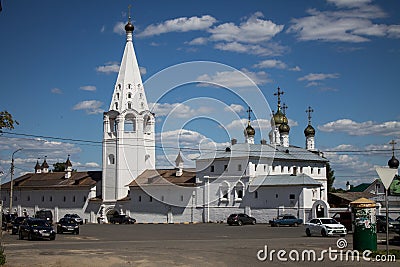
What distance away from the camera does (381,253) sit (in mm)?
23031

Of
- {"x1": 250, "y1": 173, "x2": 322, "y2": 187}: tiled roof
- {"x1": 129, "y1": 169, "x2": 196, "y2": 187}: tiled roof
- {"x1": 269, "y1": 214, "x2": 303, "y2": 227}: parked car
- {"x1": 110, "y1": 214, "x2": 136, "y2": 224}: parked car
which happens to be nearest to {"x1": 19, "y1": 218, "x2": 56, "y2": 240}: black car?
{"x1": 269, "y1": 214, "x2": 303, "y2": 227}: parked car

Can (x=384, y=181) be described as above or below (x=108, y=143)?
below

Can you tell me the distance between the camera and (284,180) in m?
72.4

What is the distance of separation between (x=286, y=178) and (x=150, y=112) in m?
26.5

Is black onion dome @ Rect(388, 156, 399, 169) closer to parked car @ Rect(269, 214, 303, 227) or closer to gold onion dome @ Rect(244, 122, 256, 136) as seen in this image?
parked car @ Rect(269, 214, 303, 227)

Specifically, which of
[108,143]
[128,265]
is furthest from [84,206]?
[128,265]

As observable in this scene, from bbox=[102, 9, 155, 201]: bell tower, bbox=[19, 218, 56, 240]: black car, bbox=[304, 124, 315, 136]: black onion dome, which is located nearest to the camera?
bbox=[19, 218, 56, 240]: black car

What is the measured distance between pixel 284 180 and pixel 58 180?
43729mm

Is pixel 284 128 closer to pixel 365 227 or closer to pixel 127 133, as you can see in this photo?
pixel 127 133

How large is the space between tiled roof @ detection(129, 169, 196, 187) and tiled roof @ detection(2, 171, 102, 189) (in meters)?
10.2

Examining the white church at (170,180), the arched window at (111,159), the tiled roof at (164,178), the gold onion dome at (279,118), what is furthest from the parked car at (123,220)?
the gold onion dome at (279,118)

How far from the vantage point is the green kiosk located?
2431cm

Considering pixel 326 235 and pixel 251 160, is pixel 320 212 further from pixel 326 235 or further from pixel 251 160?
pixel 326 235

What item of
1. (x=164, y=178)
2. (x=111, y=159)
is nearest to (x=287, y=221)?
(x=164, y=178)
